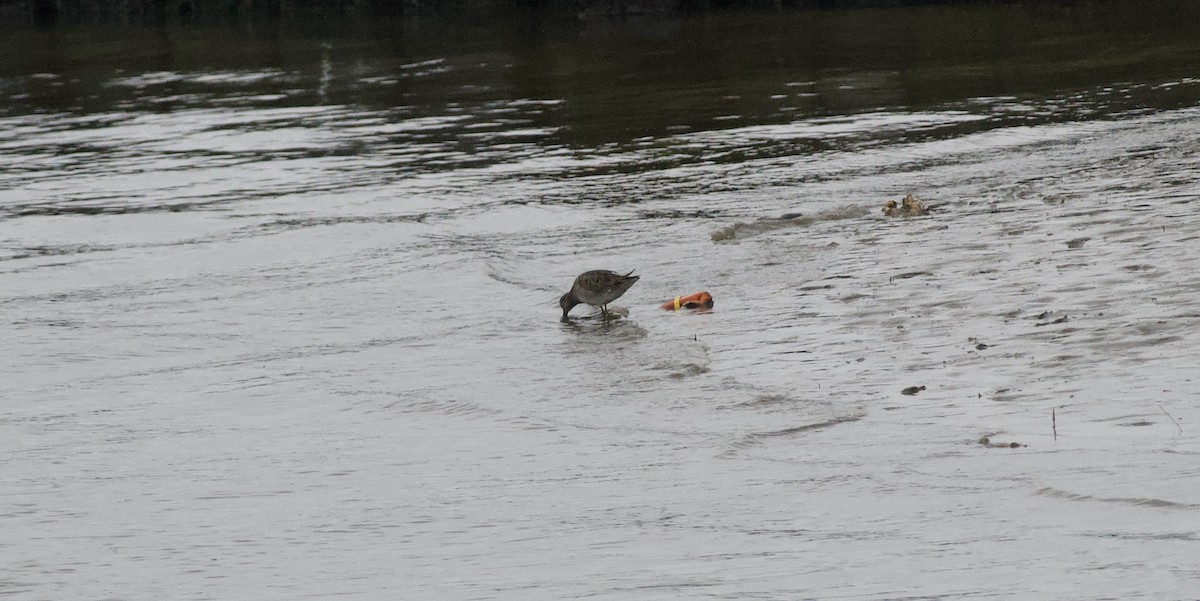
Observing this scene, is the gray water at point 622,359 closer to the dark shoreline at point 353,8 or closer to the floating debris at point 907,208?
the floating debris at point 907,208

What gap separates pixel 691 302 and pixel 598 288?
25.2 inches

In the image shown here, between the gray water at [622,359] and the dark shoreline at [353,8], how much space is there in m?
24.0

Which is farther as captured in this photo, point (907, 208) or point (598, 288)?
point (907, 208)

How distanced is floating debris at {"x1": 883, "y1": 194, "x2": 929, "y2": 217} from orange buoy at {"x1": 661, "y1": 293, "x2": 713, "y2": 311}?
10.1 feet

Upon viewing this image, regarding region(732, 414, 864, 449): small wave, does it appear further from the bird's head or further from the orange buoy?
the bird's head

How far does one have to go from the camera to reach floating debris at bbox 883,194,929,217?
44.0 ft

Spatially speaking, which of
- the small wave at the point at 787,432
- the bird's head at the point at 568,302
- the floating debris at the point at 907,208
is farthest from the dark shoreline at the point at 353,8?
the small wave at the point at 787,432

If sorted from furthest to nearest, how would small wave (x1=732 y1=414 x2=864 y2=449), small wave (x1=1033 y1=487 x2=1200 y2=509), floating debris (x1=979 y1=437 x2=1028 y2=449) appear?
small wave (x1=732 y1=414 x2=864 y2=449)
floating debris (x1=979 y1=437 x2=1028 y2=449)
small wave (x1=1033 y1=487 x2=1200 y2=509)

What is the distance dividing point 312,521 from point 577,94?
1844 centimetres

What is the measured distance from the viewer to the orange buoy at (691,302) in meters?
10.7

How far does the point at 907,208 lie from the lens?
13477mm

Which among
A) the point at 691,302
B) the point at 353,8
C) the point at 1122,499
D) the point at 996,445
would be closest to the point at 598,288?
the point at 691,302

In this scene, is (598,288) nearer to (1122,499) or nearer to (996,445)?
(996,445)

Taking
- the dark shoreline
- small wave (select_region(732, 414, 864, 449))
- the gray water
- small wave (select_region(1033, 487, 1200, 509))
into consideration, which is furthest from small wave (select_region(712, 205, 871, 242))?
the dark shoreline
